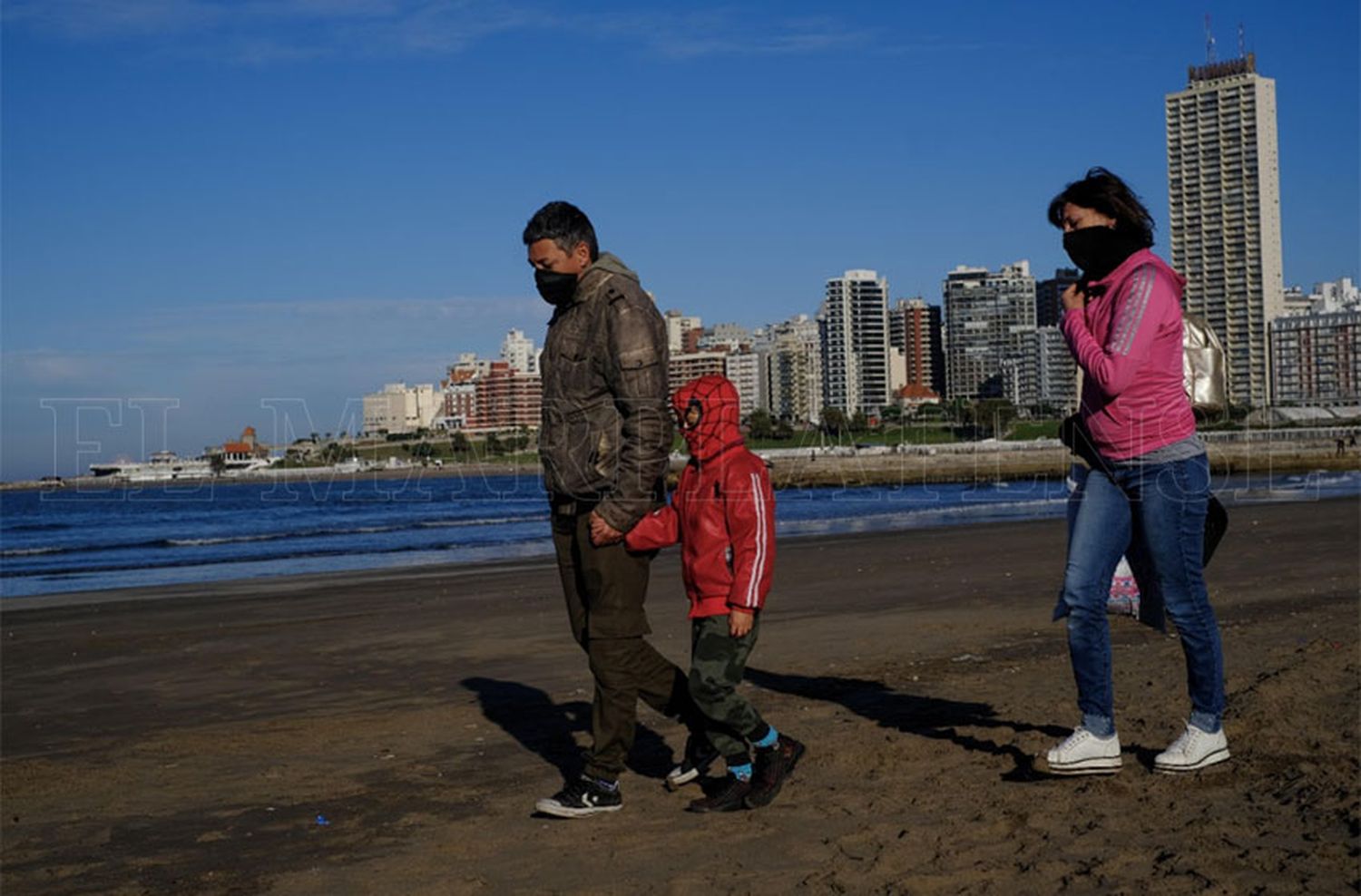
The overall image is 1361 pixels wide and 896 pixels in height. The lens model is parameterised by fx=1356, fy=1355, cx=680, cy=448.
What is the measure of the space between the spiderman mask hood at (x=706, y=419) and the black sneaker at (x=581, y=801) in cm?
123

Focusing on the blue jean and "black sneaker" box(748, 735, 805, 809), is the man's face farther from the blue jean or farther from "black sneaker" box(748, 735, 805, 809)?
the blue jean

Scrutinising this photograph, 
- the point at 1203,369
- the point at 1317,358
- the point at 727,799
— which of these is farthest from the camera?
the point at 1317,358

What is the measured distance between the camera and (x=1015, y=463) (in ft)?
253

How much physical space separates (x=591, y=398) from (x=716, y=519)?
63 centimetres

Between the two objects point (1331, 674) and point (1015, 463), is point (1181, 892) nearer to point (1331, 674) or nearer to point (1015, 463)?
point (1331, 674)

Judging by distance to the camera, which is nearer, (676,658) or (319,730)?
(319,730)

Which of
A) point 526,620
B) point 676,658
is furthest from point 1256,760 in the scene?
point 526,620

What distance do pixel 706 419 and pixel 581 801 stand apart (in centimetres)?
142

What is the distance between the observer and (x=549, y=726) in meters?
6.71

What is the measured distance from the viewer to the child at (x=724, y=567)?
15.6ft

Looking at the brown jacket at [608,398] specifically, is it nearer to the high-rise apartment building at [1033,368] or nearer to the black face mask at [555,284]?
the black face mask at [555,284]

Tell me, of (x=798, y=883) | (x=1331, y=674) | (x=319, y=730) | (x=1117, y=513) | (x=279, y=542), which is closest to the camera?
(x=798, y=883)

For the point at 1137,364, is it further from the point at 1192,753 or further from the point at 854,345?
the point at 854,345

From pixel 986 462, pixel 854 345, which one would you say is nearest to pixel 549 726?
pixel 986 462
